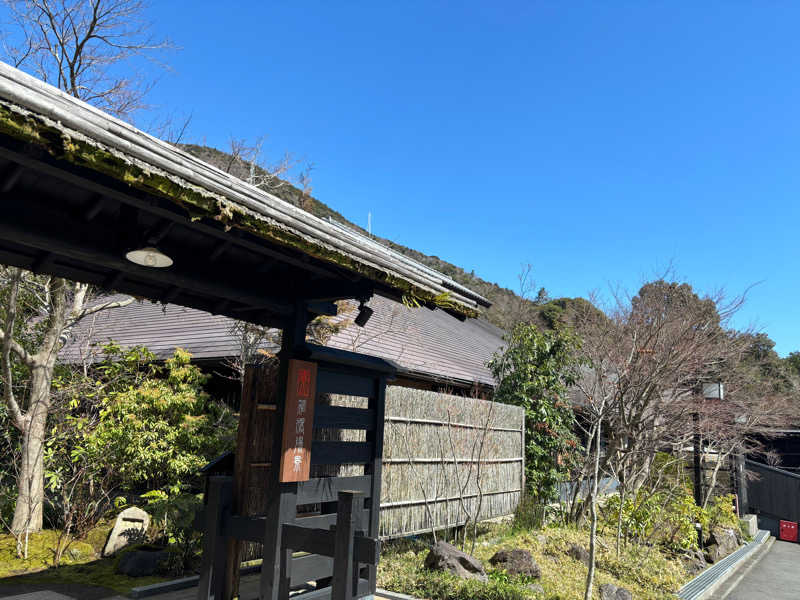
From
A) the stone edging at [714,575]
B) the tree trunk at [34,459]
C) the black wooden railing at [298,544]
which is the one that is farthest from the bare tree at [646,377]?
the tree trunk at [34,459]

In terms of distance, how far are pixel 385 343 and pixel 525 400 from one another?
349 centimetres

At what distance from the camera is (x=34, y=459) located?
7977 mm

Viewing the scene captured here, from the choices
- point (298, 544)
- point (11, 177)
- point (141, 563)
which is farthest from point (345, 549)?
point (141, 563)

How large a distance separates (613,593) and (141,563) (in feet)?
17.6

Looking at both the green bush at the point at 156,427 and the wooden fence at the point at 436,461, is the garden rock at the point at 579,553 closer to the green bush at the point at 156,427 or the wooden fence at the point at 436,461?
the wooden fence at the point at 436,461

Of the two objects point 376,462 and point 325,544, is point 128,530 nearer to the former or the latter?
point 376,462

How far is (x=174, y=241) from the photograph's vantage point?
159 inches

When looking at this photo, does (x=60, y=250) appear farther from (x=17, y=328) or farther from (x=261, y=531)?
(x=17, y=328)

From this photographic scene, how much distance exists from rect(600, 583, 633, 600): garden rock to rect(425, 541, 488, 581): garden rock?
129 cm

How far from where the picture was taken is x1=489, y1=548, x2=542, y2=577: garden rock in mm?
6465

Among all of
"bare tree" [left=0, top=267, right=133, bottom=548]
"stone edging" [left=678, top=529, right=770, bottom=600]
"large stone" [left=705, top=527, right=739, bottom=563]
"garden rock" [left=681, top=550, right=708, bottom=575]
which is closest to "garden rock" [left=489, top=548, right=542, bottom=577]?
"stone edging" [left=678, top=529, right=770, bottom=600]

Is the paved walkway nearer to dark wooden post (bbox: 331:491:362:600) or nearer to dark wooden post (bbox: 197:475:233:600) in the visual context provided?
dark wooden post (bbox: 331:491:362:600)

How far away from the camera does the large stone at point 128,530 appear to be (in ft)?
23.7

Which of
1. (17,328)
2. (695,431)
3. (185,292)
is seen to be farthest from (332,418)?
(695,431)
